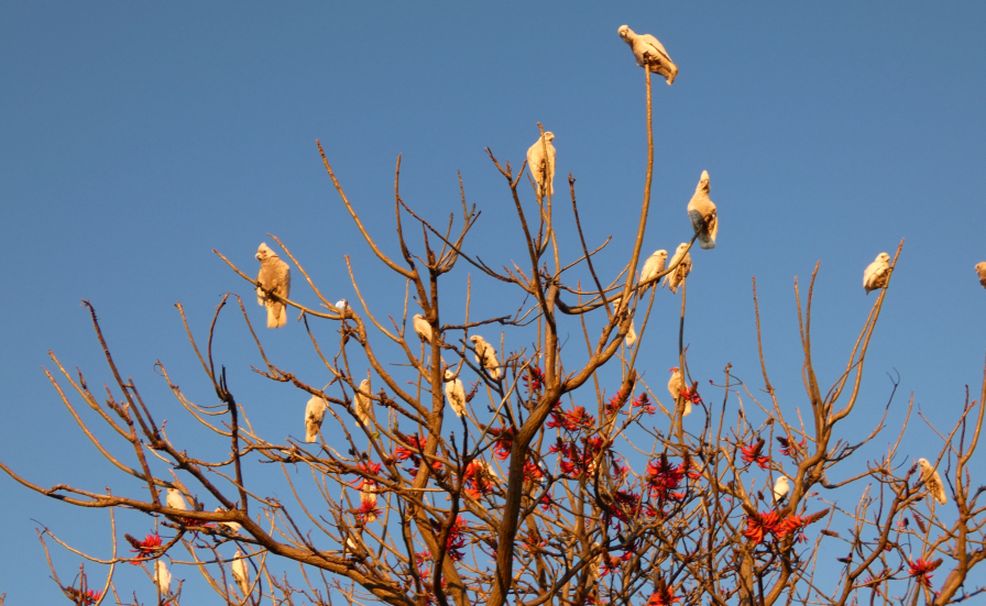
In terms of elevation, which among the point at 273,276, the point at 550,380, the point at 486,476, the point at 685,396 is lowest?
the point at 550,380

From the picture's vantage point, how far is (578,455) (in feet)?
14.0

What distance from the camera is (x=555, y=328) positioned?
2947 mm

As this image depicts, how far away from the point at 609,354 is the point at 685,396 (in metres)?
1.95

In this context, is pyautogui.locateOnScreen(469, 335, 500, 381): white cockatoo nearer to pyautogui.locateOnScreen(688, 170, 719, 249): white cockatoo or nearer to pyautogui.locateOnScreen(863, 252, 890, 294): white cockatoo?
pyautogui.locateOnScreen(688, 170, 719, 249): white cockatoo

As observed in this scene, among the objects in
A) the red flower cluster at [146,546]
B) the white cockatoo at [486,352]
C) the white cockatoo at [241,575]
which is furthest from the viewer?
the white cockatoo at [241,575]

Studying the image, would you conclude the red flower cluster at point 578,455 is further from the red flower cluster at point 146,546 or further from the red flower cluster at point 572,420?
the red flower cluster at point 146,546

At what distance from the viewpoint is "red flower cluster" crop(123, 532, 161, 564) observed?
10.2ft

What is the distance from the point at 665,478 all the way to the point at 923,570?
116cm

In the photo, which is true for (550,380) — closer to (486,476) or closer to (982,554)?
(486,476)

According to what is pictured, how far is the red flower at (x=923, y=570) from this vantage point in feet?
14.0

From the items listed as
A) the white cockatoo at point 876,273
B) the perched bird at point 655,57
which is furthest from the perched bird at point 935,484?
the perched bird at point 655,57

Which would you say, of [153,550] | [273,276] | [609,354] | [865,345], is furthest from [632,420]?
[273,276]

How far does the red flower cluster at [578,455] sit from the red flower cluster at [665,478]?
258mm

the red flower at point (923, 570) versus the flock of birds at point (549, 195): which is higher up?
the flock of birds at point (549, 195)
